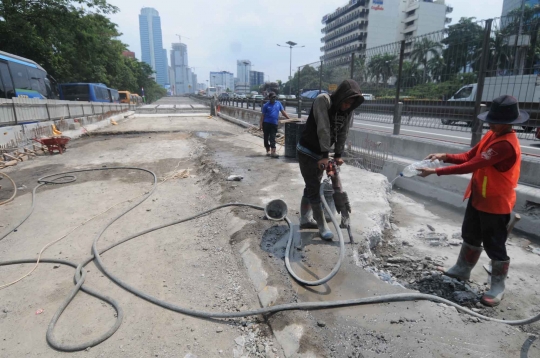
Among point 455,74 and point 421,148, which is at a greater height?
point 455,74

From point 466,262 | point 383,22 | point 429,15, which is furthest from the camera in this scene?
point 383,22

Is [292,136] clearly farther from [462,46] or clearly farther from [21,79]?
[21,79]

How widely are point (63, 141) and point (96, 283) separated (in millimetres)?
8763

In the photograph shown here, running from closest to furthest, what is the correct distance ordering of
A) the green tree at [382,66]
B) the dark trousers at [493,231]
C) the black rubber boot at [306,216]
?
the dark trousers at [493,231] → the black rubber boot at [306,216] → the green tree at [382,66]

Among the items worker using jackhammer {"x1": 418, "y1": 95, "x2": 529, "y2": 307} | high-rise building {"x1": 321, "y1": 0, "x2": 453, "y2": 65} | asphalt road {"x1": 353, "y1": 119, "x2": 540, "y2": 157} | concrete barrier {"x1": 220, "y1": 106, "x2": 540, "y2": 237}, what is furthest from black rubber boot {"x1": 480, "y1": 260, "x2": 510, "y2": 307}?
high-rise building {"x1": 321, "y1": 0, "x2": 453, "y2": 65}

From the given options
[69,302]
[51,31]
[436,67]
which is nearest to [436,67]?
[436,67]

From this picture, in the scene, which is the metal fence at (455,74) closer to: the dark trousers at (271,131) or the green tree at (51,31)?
the dark trousers at (271,131)

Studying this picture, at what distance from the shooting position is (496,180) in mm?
2654

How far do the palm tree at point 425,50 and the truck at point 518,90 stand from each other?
119 centimetres

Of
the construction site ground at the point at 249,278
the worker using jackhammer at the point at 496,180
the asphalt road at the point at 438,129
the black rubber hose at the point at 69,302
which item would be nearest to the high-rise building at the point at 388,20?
the asphalt road at the point at 438,129

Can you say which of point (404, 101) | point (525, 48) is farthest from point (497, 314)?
point (404, 101)

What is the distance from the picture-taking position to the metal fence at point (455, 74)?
5355 mm

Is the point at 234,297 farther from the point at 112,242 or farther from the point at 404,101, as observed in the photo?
the point at 404,101

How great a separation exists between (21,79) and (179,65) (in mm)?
149572
